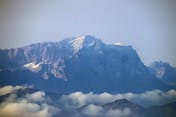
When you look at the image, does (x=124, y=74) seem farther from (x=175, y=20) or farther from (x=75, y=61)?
(x=175, y=20)

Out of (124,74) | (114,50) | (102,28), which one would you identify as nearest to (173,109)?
(124,74)

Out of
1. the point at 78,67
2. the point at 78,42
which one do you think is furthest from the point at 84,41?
the point at 78,67

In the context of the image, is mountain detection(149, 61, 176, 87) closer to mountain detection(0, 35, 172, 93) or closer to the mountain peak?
mountain detection(0, 35, 172, 93)

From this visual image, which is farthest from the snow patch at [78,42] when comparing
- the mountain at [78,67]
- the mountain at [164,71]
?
the mountain at [164,71]

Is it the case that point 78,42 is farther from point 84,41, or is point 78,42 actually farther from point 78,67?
point 78,67

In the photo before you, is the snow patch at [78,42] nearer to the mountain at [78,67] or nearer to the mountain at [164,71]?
the mountain at [78,67]

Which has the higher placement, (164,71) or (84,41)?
(84,41)
